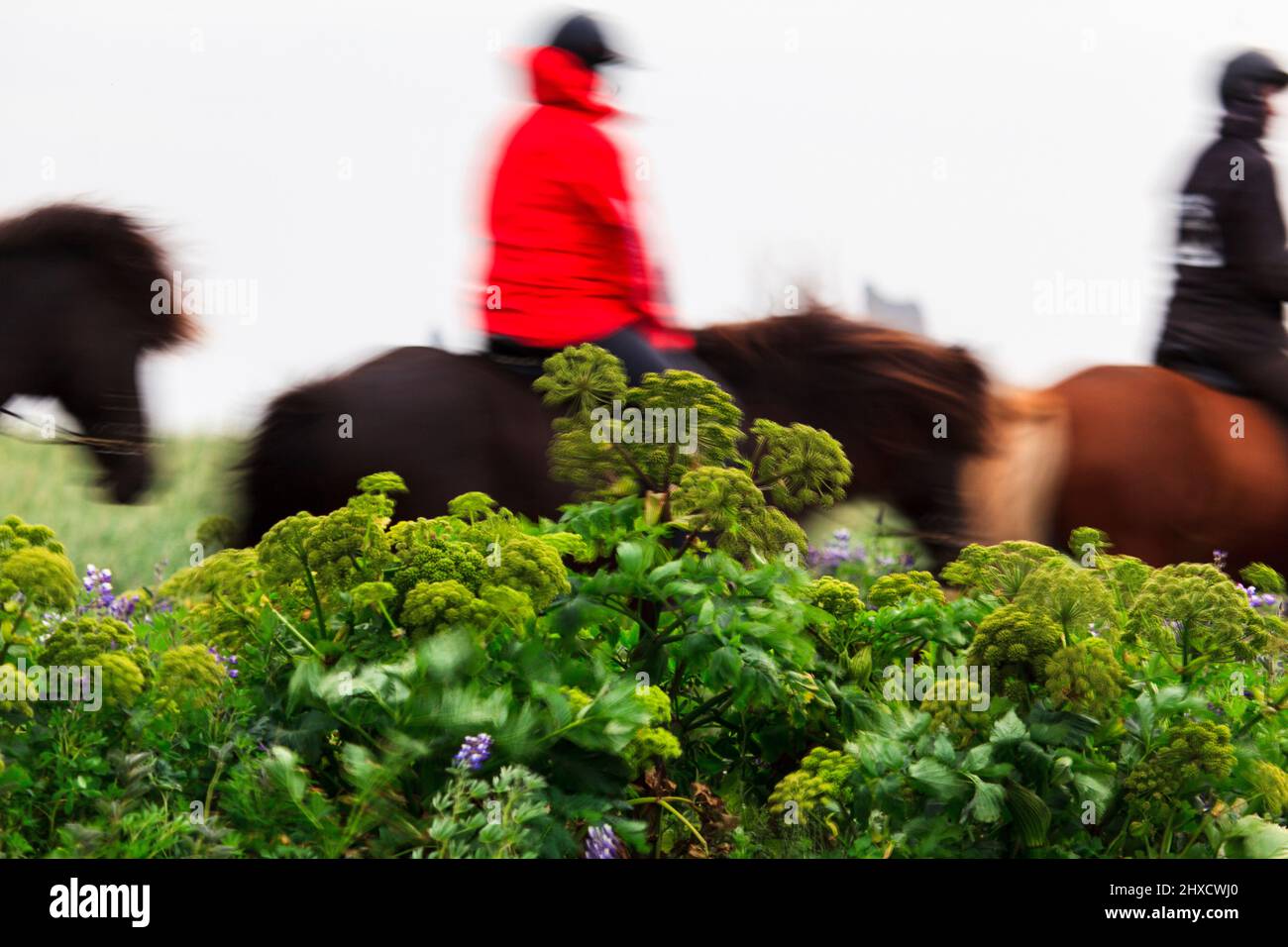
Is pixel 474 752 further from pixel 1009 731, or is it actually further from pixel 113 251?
pixel 113 251

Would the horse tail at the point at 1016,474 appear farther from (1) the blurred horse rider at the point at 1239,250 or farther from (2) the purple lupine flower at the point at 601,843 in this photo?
(2) the purple lupine flower at the point at 601,843

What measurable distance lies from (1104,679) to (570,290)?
2.54 metres

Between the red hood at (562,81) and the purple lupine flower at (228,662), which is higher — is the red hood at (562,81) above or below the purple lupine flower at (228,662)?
above

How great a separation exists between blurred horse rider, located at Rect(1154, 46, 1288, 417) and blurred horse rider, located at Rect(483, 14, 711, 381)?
2.30m

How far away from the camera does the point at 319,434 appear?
16.3ft

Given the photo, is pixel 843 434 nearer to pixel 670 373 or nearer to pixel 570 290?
pixel 570 290

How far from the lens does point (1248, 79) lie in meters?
5.89

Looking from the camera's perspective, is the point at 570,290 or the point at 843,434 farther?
the point at 843,434

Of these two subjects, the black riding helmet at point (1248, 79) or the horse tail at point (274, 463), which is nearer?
the horse tail at point (274, 463)

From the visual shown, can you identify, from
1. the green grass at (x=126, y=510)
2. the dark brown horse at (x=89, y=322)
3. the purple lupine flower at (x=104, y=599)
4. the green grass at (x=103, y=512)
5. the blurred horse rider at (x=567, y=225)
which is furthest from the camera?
the green grass at (x=103, y=512)

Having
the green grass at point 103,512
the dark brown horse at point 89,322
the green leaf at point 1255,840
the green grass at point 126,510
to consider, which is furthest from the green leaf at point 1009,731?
the green grass at point 103,512

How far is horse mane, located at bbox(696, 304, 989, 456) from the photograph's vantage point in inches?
222

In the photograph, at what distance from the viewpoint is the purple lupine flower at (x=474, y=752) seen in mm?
2656
